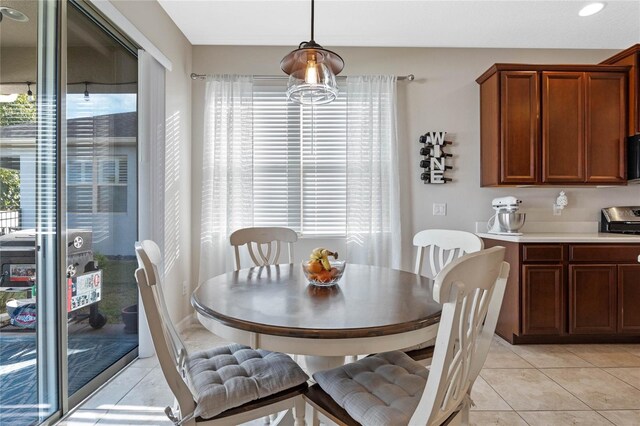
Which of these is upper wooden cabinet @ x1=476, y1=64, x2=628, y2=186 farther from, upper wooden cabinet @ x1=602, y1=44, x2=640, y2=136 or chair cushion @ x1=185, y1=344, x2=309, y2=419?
chair cushion @ x1=185, y1=344, x2=309, y2=419

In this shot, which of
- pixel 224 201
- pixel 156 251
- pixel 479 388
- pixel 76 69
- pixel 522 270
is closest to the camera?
pixel 156 251

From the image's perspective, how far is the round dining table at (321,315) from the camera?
1029 millimetres

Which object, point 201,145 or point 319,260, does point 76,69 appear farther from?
point 319,260

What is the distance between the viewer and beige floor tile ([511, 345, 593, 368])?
2.49 meters

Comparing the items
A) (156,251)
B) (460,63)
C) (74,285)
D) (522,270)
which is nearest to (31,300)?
(74,285)

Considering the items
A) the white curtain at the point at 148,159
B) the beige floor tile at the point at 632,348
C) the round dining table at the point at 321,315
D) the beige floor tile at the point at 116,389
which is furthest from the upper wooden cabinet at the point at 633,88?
the beige floor tile at the point at 116,389

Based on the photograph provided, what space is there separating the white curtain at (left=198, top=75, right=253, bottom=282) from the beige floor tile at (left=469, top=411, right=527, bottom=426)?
221 centimetres

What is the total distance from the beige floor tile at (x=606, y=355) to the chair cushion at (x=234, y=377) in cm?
252

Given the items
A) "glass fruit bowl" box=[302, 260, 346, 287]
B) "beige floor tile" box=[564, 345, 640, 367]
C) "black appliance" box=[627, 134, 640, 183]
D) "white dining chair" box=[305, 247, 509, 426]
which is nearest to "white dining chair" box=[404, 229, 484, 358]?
"white dining chair" box=[305, 247, 509, 426]

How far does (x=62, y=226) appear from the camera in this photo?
1.78 metres

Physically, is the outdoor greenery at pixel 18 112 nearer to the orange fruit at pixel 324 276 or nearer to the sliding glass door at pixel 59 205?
the sliding glass door at pixel 59 205

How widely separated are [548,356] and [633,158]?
1.92m

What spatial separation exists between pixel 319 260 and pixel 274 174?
190 cm

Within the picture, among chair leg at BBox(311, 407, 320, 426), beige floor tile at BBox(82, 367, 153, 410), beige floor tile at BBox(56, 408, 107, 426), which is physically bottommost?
beige floor tile at BBox(56, 408, 107, 426)
